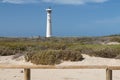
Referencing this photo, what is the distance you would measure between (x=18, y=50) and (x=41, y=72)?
11329 mm

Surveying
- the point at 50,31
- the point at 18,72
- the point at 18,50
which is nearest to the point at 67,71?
the point at 18,72

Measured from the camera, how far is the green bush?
2272 cm

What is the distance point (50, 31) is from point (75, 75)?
49714mm

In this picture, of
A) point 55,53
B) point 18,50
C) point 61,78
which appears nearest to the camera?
point 61,78

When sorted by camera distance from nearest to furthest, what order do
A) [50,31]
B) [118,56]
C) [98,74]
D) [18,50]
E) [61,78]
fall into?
1. [61,78]
2. [98,74]
3. [118,56]
4. [18,50]
5. [50,31]

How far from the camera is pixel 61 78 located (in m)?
17.6

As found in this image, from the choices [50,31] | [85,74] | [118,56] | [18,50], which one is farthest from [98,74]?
[50,31]

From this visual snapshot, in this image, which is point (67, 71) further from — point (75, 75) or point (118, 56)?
point (118, 56)

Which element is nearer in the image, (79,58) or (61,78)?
(61,78)

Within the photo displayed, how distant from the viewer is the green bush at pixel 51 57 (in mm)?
22719

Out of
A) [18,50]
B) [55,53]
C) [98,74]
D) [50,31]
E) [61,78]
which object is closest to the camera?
[61,78]

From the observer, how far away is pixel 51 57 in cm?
2266

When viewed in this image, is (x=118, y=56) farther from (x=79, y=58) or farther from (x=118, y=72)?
(x=118, y=72)

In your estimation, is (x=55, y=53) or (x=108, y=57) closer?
(x=55, y=53)
